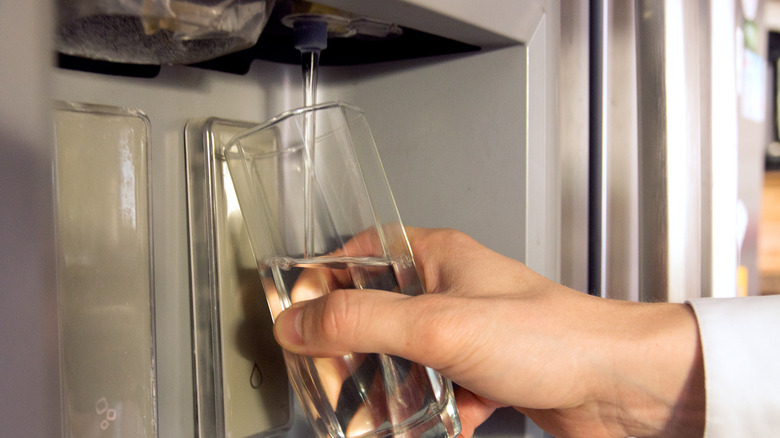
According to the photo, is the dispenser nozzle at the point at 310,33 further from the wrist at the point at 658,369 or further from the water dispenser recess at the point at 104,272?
the wrist at the point at 658,369

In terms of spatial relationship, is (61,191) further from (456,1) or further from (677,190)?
(677,190)

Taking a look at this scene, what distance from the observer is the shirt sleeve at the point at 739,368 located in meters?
0.43

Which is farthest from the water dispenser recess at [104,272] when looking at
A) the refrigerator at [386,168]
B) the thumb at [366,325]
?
the thumb at [366,325]

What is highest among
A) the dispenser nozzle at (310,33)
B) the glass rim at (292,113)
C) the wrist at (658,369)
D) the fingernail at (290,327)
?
the dispenser nozzle at (310,33)

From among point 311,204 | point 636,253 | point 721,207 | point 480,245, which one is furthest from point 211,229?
point 721,207

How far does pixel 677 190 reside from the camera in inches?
24.0

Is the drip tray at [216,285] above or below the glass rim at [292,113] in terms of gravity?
below

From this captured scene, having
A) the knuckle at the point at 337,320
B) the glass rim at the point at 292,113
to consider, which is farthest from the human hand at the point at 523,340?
the glass rim at the point at 292,113

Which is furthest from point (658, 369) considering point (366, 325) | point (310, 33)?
point (310, 33)

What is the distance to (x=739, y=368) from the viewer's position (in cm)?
44

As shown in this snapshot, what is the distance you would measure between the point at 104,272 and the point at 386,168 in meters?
0.23

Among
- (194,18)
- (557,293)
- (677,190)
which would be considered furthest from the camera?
(677,190)

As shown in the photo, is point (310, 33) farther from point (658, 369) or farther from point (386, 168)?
point (658, 369)

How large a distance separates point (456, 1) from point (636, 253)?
37cm
